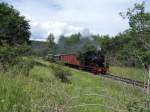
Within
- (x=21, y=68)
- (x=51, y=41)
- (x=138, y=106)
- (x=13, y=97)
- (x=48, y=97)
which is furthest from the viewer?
(x=51, y=41)

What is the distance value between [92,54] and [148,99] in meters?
40.5

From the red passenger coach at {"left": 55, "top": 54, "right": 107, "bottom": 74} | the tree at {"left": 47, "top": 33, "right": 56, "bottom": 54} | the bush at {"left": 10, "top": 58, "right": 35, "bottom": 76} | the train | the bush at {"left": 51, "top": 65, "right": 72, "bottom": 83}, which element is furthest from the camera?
the tree at {"left": 47, "top": 33, "right": 56, "bottom": 54}

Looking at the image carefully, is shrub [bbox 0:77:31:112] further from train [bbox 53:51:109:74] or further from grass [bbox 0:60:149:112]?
train [bbox 53:51:109:74]

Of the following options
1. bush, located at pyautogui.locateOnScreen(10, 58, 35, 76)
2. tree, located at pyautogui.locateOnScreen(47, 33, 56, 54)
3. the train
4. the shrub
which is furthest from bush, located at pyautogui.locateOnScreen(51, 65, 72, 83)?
tree, located at pyautogui.locateOnScreen(47, 33, 56, 54)

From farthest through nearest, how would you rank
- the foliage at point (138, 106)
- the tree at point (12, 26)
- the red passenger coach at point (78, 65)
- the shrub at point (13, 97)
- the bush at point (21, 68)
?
the red passenger coach at point (78, 65) < the tree at point (12, 26) < the bush at point (21, 68) < the shrub at point (13, 97) < the foliage at point (138, 106)

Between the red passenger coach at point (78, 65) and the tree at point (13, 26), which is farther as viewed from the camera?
the red passenger coach at point (78, 65)

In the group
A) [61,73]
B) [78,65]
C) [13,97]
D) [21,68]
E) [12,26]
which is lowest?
[78,65]

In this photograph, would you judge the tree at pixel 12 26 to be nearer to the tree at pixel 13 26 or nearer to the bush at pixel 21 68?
the tree at pixel 13 26

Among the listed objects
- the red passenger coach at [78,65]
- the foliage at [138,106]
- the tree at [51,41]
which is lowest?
the red passenger coach at [78,65]

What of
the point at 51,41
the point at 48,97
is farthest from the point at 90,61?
the point at 48,97

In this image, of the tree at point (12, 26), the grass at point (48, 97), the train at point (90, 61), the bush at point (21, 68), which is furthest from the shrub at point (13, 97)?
the train at point (90, 61)

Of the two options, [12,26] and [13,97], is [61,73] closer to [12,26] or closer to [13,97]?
[13,97]

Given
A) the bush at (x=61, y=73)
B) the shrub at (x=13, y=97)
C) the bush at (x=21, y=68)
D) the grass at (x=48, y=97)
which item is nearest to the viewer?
the grass at (x=48, y=97)

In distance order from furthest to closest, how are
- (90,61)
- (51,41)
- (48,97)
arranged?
(51,41) < (90,61) < (48,97)
